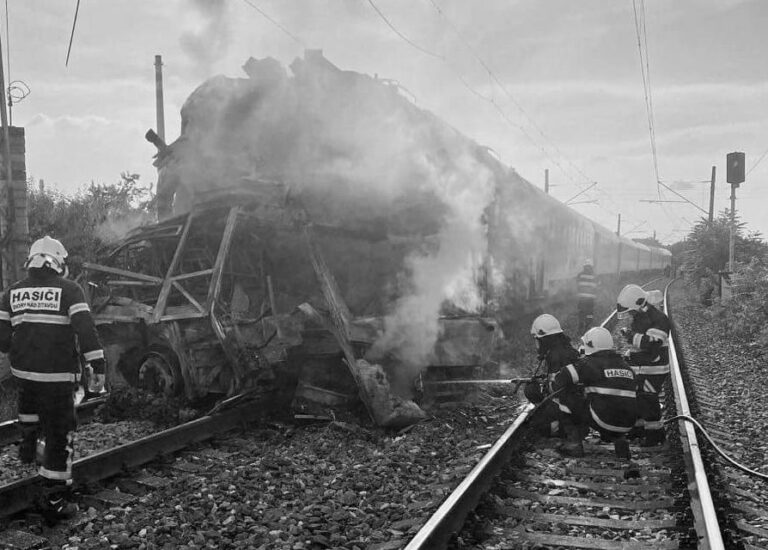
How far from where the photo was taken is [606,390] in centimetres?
589

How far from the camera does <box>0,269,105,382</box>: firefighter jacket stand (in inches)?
183

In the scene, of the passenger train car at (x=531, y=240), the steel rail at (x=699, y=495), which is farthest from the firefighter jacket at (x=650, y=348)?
the passenger train car at (x=531, y=240)

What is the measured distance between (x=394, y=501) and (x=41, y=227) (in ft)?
42.9

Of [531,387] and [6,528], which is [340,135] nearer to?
[531,387]

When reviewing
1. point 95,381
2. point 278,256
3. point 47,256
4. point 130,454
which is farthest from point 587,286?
point 47,256

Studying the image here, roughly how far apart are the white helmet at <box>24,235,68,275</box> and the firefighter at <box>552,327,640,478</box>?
13.8ft

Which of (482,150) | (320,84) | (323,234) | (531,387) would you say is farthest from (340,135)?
(531,387)

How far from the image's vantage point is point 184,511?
4520mm

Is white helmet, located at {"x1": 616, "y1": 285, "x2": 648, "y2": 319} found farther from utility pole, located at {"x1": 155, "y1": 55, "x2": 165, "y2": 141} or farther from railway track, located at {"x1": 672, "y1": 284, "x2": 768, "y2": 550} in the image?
utility pole, located at {"x1": 155, "y1": 55, "x2": 165, "y2": 141}

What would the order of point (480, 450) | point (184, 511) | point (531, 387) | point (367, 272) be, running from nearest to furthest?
1. point (184, 511)
2. point (480, 450)
3. point (531, 387)
4. point (367, 272)

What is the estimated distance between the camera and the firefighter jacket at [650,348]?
22.3ft

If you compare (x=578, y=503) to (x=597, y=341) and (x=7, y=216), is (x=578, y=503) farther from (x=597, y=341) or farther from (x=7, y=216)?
(x=7, y=216)

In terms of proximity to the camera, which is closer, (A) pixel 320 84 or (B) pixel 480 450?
(B) pixel 480 450

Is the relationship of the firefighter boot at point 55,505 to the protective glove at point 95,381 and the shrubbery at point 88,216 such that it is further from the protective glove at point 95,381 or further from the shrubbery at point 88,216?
the shrubbery at point 88,216
